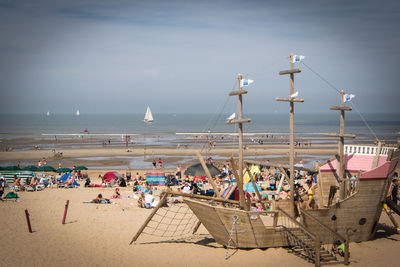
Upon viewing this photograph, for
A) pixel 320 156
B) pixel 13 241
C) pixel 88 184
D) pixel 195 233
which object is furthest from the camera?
pixel 320 156

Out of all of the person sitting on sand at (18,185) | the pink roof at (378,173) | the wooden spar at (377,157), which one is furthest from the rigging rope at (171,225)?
the person sitting on sand at (18,185)

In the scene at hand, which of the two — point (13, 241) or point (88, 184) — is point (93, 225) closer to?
point (13, 241)

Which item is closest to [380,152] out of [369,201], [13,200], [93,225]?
[369,201]

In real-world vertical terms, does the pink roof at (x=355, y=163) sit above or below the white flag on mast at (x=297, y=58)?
below

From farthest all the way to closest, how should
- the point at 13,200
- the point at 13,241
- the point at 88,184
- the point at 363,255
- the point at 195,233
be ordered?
the point at 88,184 → the point at 13,200 → the point at 195,233 → the point at 13,241 → the point at 363,255

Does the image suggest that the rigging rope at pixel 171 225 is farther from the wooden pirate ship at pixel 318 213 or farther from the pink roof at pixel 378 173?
the pink roof at pixel 378 173

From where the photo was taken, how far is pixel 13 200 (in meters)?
21.2

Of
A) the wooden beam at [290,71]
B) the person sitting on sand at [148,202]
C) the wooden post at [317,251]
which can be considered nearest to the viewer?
the wooden post at [317,251]

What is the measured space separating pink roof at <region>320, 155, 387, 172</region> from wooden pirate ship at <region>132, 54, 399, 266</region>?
0.04 m

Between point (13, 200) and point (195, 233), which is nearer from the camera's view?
point (195, 233)

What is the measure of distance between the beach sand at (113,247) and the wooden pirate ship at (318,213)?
49 cm

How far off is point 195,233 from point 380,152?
8193mm

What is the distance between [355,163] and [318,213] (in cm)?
333

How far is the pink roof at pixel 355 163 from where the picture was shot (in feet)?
50.2
